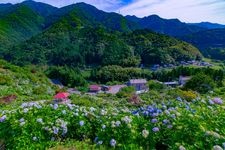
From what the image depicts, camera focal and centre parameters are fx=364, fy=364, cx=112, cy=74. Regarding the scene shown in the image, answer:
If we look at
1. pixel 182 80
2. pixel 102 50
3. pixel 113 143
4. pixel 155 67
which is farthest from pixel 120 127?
pixel 102 50

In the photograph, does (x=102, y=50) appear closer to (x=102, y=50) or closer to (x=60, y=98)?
(x=102, y=50)

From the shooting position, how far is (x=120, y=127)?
7926 mm

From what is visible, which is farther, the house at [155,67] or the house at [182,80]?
the house at [155,67]

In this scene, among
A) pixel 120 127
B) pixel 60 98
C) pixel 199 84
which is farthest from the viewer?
pixel 199 84

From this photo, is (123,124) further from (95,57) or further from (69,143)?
(95,57)

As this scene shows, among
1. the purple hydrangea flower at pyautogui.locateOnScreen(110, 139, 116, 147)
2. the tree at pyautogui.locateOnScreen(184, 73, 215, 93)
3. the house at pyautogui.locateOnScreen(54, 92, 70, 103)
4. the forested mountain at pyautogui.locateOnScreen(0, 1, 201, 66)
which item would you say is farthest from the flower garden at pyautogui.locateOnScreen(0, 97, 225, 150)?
the forested mountain at pyautogui.locateOnScreen(0, 1, 201, 66)

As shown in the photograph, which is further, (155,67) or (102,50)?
(102,50)

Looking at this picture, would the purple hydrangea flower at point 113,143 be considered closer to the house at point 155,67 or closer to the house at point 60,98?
the house at point 60,98

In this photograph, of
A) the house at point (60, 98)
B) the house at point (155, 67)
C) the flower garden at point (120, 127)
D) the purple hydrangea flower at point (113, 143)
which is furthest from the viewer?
the house at point (155, 67)

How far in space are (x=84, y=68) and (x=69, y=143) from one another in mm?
128995

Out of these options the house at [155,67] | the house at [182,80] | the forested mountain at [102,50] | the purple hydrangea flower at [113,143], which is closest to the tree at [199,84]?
the house at [182,80]

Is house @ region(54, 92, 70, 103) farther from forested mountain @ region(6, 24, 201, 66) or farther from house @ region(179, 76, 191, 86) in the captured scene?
forested mountain @ region(6, 24, 201, 66)

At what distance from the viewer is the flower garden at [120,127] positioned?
281 inches

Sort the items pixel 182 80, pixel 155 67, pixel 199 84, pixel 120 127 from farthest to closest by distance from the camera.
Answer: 1. pixel 155 67
2. pixel 182 80
3. pixel 199 84
4. pixel 120 127
